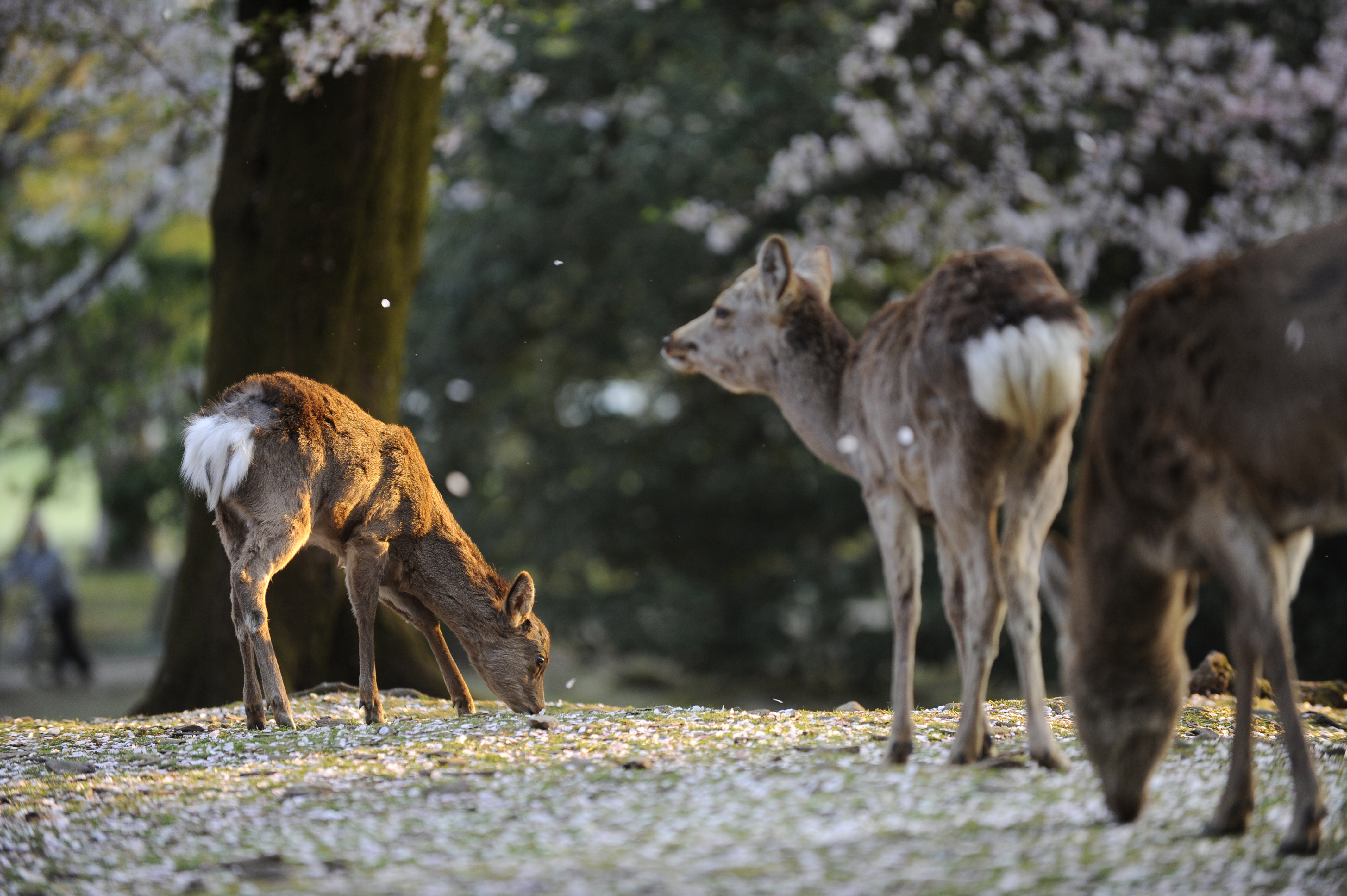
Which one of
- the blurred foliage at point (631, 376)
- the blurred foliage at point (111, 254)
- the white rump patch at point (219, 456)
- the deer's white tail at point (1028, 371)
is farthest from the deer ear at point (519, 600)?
the blurred foliage at point (111, 254)

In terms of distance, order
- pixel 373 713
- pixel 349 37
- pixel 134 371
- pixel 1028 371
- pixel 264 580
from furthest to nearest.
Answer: pixel 134 371 < pixel 349 37 < pixel 373 713 < pixel 264 580 < pixel 1028 371

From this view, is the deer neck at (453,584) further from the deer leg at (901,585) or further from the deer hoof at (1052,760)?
the deer hoof at (1052,760)

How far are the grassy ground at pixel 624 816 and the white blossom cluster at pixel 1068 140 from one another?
6.35m

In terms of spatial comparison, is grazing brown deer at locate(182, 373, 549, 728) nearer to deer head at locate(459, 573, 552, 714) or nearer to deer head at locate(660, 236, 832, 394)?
deer head at locate(459, 573, 552, 714)

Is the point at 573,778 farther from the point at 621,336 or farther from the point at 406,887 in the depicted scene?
the point at 621,336

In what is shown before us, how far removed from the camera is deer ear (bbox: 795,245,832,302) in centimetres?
562

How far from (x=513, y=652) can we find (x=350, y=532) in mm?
981

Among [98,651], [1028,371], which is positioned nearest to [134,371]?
[98,651]

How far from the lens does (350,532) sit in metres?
5.65

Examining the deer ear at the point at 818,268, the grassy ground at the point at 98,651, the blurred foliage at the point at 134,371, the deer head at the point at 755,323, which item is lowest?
the grassy ground at the point at 98,651

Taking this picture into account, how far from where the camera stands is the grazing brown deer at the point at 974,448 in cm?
391

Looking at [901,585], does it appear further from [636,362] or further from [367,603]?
[636,362]

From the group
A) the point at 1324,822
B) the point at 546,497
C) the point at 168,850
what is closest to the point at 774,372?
the point at 1324,822

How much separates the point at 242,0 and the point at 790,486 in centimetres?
806
